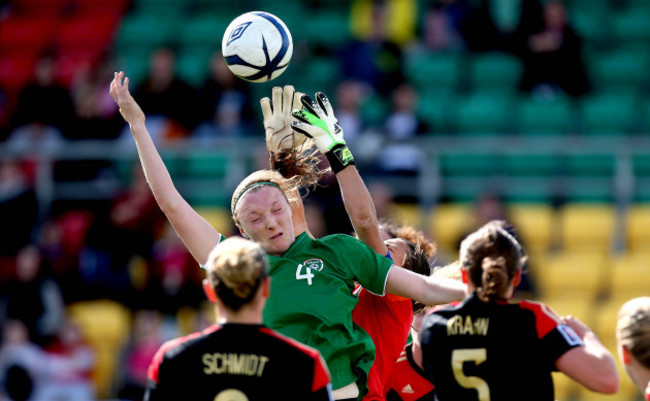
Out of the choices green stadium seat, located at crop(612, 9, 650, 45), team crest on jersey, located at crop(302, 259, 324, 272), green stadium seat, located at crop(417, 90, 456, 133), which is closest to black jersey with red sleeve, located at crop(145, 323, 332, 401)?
team crest on jersey, located at crop(302, 259, 324, 272)

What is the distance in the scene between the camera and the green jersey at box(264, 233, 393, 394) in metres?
4.56

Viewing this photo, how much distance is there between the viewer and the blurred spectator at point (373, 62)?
37.2 feet

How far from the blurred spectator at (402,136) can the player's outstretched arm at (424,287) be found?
5308 millimetres

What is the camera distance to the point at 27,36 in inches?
557

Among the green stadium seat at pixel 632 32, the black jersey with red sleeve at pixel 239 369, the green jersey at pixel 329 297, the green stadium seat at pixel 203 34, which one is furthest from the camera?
the green stadium seat at pixel 203 34

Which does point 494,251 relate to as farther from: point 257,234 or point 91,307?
point 91,307

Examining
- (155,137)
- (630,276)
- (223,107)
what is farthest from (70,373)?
(630,276)

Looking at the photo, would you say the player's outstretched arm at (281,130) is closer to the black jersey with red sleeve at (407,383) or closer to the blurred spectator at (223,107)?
the black jersey with red sleeve at (407,383)

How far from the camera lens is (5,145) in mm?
11391

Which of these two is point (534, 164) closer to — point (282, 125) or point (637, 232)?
point (637, 232)

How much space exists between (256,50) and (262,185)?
3.68 ft

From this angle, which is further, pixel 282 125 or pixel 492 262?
pixel 282 125

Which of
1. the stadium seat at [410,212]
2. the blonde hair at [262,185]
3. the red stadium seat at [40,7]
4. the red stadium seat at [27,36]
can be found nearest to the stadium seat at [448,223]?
the stadium seat at [410,212]

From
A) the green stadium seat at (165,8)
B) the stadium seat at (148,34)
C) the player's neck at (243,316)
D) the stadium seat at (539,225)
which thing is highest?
the green stadium seat at (165,8)
